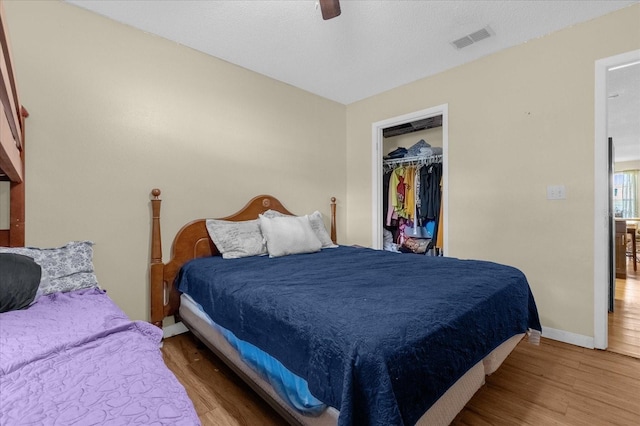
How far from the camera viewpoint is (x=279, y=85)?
10.6ft

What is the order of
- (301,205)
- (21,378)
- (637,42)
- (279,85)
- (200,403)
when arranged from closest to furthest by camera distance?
1. (21,378)
2. (200,403)
3. (637,42)
4. (279,85)
5. (301,205)

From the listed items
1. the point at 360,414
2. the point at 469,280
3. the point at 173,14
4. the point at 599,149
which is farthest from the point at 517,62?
the point at 360,414

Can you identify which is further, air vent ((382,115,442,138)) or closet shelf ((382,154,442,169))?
air vent ((382,115,442,138))

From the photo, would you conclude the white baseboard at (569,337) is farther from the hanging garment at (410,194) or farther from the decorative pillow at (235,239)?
the decorative pillow at (235,239)

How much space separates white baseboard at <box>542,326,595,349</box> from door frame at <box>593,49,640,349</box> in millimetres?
38

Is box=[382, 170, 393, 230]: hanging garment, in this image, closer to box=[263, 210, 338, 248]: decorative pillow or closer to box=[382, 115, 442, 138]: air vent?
box=[382, 115, 442, 138]: air vent

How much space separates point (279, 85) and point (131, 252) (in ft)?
7.08

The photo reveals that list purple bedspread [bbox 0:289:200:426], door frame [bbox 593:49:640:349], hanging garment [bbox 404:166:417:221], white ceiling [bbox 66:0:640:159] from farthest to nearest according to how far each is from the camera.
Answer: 1. hanging garment [bbox 404:166:417:221]
2. door frame [bbox 593:49:640:349]
3. white ceiling [bbox 66:0:640:159]
4. purple bedspread [bbox 0:289:200:426]

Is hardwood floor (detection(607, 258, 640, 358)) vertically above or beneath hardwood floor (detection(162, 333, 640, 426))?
above

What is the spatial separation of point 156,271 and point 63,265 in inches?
23.7

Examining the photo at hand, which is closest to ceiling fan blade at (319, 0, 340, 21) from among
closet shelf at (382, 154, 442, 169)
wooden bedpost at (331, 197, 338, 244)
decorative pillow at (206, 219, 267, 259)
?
decorative pillow at (206, 219, 267, 259)

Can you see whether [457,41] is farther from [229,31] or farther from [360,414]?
[360,414]

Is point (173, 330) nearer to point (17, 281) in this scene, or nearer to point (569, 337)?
point (17, 281)

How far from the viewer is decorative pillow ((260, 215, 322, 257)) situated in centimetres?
256
